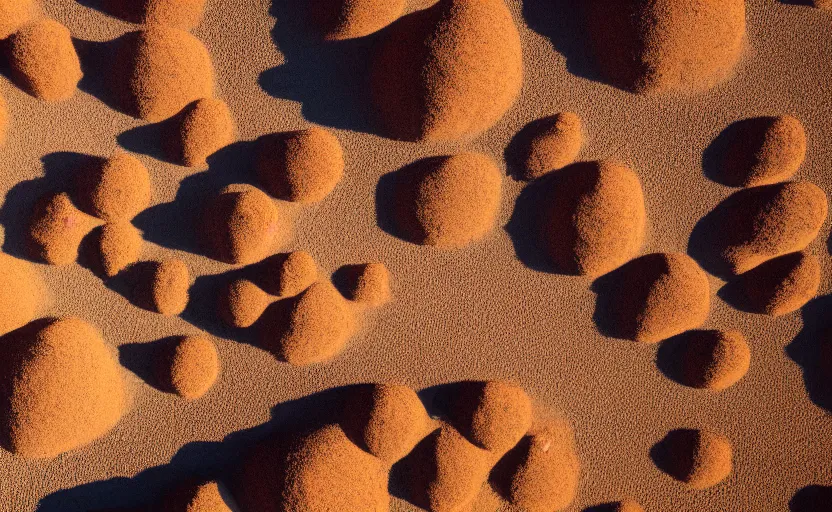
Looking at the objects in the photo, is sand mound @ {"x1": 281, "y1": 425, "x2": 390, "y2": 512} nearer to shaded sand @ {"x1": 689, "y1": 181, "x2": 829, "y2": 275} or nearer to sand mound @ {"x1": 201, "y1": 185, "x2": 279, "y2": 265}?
sand mound @ {"x1": 201, "y1": 185, "x2": 279, "y2": 265}

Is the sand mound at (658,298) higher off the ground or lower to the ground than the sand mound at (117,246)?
lower

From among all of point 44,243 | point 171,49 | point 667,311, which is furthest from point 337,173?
point 667,311

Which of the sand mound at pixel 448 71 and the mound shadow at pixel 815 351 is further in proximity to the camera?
the mound shadow at pixel 815 351

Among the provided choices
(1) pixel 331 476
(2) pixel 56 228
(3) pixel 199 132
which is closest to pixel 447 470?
(1) pixel 331 476

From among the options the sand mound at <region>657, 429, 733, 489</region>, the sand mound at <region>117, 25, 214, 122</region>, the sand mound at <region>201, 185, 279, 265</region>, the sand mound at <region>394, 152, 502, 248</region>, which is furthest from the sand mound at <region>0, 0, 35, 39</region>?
the sand mound at <region>657, 429, 733, 489</region>

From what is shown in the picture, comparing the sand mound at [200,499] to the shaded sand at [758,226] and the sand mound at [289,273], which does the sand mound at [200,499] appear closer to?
the sand mound at [289,273]

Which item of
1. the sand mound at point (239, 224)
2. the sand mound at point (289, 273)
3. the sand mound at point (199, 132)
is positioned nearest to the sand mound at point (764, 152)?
the sand mound at point (289, 273)
